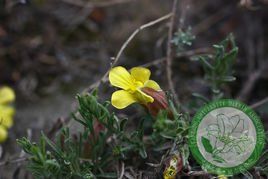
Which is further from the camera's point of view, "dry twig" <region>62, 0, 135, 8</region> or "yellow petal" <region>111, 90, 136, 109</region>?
"dry twig" <region>62, 0, 135, 8</region>

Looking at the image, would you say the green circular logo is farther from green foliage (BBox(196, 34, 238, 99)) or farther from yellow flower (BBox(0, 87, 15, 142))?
yellow flower (BBox(0, 87, 15, 142))

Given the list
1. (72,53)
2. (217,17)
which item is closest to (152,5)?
(217,17)

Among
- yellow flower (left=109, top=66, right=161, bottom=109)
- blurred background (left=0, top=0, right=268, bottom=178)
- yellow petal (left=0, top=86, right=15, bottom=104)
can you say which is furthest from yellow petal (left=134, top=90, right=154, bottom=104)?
yellow petal (left=0, top=86, right=15, bottom=104)

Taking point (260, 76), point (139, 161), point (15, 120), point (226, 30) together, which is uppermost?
point (226, 30)

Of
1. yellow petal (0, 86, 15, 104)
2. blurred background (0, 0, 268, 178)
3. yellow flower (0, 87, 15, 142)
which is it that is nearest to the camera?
yellow flower (0, 87, 15, 142)

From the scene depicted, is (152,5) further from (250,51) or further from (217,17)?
(250,51)

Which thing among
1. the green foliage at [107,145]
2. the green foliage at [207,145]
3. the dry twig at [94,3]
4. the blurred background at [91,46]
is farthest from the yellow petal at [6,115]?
the green foliage at [207,145]
